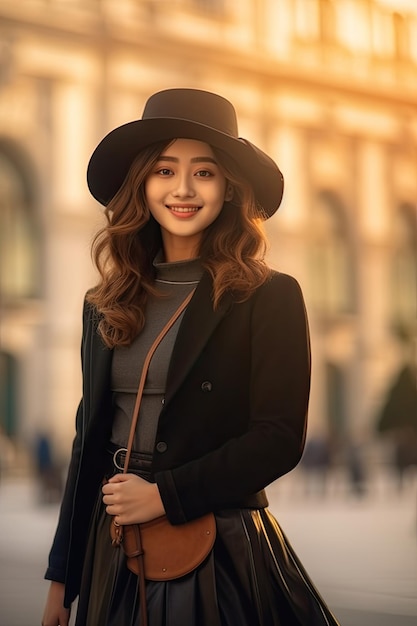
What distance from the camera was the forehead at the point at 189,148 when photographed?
9.32 ft

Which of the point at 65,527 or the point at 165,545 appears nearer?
the point at 165,545

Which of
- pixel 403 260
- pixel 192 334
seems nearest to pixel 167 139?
pixel 192 334

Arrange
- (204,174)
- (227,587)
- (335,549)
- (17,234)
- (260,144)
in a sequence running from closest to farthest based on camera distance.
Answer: (227,587), (204,174), (335,549), (17,234), (260,144)

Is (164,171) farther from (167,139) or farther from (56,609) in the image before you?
(56,609)

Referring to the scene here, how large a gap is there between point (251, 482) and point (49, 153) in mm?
26705

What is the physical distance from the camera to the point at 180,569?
2.64 metres

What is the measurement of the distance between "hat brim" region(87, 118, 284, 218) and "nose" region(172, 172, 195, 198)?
0.09 m

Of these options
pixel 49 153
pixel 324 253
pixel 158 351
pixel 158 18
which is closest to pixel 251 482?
pixel 158 351

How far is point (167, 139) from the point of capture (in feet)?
9.34

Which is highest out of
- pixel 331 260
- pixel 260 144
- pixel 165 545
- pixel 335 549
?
pixel 260 144

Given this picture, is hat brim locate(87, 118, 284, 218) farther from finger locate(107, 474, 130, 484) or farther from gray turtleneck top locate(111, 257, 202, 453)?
finger locate(107, 474, 130, 484)

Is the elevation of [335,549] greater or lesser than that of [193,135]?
lesser

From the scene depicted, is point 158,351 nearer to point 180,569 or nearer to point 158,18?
point 180,569

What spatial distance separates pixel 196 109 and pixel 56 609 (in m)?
1.14
